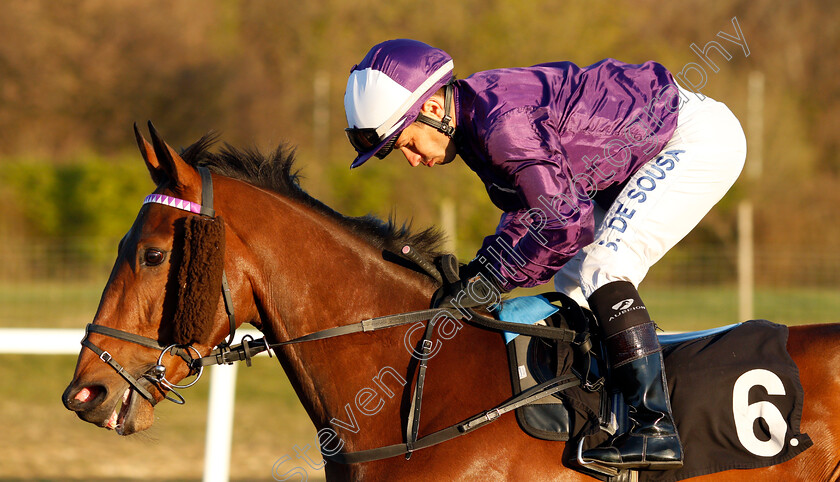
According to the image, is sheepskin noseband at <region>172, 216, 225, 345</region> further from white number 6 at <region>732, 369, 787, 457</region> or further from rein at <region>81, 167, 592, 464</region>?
white number 6 at <region>732, 369, 787, 457</region>

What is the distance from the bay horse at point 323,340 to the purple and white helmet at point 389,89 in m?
0.31

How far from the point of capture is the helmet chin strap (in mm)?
2725

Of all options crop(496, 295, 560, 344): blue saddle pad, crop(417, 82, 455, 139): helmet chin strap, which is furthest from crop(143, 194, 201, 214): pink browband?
crop(496, 295, 560, 344): blue saddle pad

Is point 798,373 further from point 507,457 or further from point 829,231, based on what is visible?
point 829,231

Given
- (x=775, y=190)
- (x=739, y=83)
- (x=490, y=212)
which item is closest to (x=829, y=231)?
(x=775, y=190)

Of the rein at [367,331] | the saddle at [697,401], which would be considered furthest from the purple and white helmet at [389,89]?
the saddle at [697,401]

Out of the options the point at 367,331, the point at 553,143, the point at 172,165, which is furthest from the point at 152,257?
the point at 553,143

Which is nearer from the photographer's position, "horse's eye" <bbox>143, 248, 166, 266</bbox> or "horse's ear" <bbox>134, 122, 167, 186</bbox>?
"horse's eye" <bbox>143, 248, 166, 266</bbox>

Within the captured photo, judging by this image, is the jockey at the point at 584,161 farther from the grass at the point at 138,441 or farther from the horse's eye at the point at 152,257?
the grass at the point at 138,441

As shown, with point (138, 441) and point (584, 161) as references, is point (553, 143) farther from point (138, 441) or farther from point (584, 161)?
point (138, 441)

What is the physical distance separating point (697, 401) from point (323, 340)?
1.19 metres

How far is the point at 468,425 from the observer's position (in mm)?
2484

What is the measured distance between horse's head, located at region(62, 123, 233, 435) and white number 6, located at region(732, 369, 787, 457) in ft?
5.29

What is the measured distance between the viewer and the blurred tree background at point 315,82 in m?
18.7
